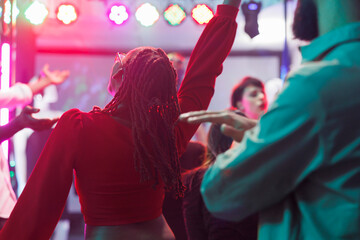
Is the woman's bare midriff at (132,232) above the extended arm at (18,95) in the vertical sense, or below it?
below

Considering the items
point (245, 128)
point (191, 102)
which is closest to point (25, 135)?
point (191, 102)

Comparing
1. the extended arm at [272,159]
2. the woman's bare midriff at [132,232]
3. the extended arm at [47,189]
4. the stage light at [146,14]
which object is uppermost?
the stage light at [146,14]

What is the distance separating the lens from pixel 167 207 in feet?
5.95

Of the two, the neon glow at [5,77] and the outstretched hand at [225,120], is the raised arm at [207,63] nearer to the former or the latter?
the outstretched hand at [225,120]

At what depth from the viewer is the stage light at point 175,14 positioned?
4.10m

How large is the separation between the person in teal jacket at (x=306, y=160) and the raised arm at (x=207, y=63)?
0.50m

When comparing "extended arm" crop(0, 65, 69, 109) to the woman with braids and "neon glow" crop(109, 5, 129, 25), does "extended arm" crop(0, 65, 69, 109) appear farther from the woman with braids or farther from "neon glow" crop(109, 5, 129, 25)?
"neon glow" crop(109, 5, 129, 25)

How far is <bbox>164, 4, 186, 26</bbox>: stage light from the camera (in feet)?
13.5

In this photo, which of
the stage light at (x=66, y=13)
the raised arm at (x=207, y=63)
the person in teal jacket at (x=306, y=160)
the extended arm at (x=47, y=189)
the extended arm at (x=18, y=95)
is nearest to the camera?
the person in teal jacket at (x=306, y=160)

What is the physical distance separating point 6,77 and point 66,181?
4.19 ft

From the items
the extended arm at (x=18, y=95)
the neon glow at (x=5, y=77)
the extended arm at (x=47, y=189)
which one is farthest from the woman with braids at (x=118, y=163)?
the neon glow at (x=5, y=77)

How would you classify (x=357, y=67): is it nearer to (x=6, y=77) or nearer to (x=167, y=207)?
(x=167, y=207)

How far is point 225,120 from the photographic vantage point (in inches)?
29.3

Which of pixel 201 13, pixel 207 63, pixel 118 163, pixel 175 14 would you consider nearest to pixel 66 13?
pixel 175 14
